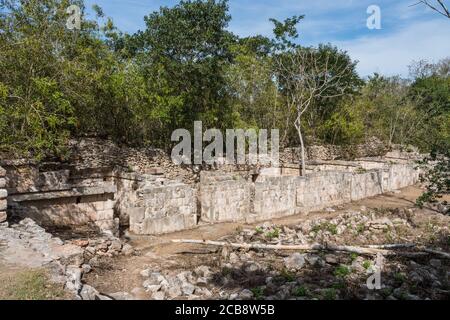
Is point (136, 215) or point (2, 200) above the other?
point (2, 200)

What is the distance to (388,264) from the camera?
26.9 ft

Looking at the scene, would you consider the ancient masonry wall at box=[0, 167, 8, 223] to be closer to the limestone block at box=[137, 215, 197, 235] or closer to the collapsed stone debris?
the collapsed stone debris

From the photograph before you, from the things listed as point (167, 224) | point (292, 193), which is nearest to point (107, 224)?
point (167, 224)

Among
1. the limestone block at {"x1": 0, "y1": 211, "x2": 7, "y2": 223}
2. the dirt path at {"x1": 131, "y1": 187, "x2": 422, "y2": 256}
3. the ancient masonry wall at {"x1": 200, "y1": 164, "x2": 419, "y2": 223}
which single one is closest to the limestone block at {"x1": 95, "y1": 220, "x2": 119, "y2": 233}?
the dirt path at {"x1": 131, "y1": 187, "x2": 422, "y2": 256}

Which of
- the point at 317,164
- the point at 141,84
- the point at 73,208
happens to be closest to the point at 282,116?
the point at 317,164

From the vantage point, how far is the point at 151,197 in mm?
10406

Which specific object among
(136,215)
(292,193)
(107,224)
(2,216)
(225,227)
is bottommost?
(225,227)

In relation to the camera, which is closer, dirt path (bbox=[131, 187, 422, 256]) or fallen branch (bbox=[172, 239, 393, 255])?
fallen branch (bbox=[172, 239, 393, 255])

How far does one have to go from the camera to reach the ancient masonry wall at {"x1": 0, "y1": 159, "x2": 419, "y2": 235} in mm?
10078

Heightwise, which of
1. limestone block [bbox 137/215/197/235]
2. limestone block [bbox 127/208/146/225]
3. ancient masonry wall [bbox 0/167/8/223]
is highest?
ancient masonry wall [bbox 0/167/8/223]

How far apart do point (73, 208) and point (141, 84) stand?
7.12m

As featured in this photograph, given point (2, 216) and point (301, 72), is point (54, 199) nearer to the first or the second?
point (2, 216)

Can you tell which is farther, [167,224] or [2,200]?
[167,224]

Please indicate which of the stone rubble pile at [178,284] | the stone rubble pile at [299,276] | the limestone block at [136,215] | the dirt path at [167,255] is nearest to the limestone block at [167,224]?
the limestone block at [136,215]
